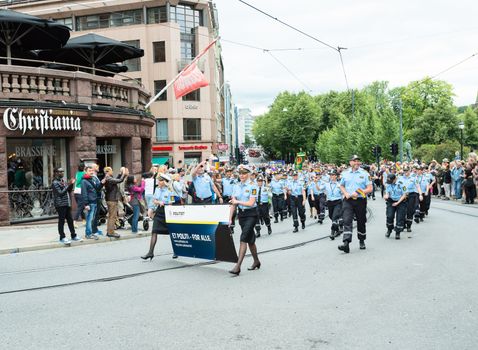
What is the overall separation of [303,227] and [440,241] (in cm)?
445

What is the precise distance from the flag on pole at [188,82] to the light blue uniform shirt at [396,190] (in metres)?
13.0

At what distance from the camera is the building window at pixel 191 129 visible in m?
50.6

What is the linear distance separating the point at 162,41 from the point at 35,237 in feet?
123

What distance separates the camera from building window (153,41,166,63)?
4916 centimetres

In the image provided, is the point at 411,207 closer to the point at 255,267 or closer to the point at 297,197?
the point at 297,197

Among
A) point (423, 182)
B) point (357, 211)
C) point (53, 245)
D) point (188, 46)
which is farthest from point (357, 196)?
point (188, 46)

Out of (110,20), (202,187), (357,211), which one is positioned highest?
(110,20)

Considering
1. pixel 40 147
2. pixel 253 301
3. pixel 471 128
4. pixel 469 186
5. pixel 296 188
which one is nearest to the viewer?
pixel 253 301

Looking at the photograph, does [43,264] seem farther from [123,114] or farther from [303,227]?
[123,114]

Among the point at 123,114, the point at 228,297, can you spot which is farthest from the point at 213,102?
the point at 228,297

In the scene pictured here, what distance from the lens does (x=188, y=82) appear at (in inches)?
949

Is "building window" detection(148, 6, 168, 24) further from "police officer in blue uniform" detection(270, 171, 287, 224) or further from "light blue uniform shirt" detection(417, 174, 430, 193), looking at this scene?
"light blue uniform shirt" detection(417, 174, 430, 193)

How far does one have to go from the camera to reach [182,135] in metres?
A: 50.2

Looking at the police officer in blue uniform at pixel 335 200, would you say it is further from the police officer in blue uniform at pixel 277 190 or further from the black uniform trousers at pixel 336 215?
the police officer in blue uniform at pixel 277 190
